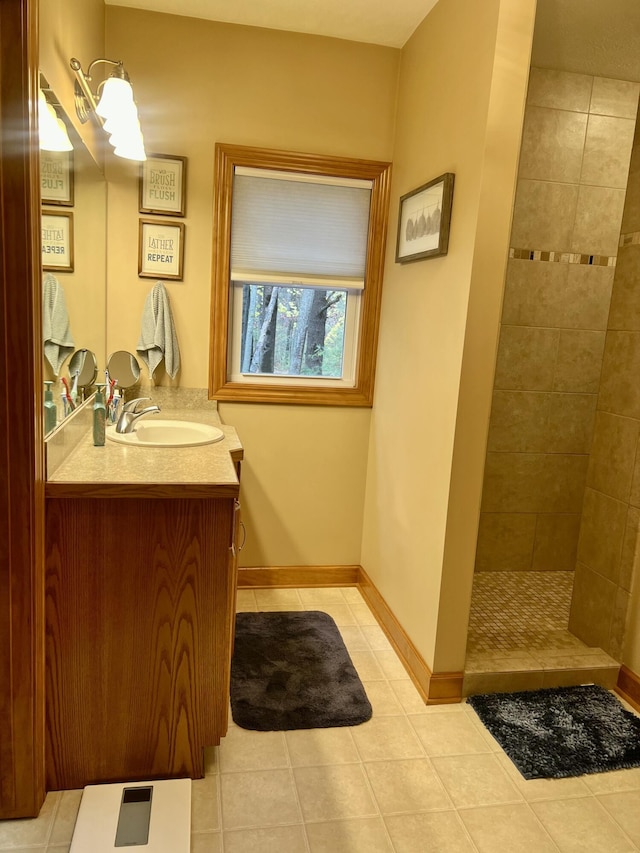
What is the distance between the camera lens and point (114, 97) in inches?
78.6

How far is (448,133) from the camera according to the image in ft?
7.67

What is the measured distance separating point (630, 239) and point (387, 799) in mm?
2216

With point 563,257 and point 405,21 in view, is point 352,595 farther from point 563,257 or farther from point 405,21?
point 405,21

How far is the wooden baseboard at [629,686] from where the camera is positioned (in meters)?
2.36

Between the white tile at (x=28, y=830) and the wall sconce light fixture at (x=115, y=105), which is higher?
the wall sconce light fixture at (x=115, y=105)

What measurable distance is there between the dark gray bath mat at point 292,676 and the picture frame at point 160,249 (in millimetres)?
1636

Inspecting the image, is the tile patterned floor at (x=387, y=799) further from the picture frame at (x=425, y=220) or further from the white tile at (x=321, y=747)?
the picture frame at (x=425, y=220)

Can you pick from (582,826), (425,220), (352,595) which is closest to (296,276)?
(425,220)

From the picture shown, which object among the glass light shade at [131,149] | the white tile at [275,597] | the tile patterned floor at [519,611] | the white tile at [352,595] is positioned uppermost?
the glass light shade at [131,149]

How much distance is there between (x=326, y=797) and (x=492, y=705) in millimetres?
777

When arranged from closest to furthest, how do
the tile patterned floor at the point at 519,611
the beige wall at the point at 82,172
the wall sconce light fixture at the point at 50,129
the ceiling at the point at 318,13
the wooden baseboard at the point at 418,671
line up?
the wall sconce light fixture at the point at 50,129 < the beige wall at the point at 82,172 < the wooden baseboard at the point at 418,671 < the ceiling at the point at 318,13 < the tile patterned floor at the point at 519,611

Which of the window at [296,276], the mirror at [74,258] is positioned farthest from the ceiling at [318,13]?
the mirror at [74,258]

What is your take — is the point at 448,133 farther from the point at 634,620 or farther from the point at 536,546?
the point at 536,546

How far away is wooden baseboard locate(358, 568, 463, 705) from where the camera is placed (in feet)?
7.61
